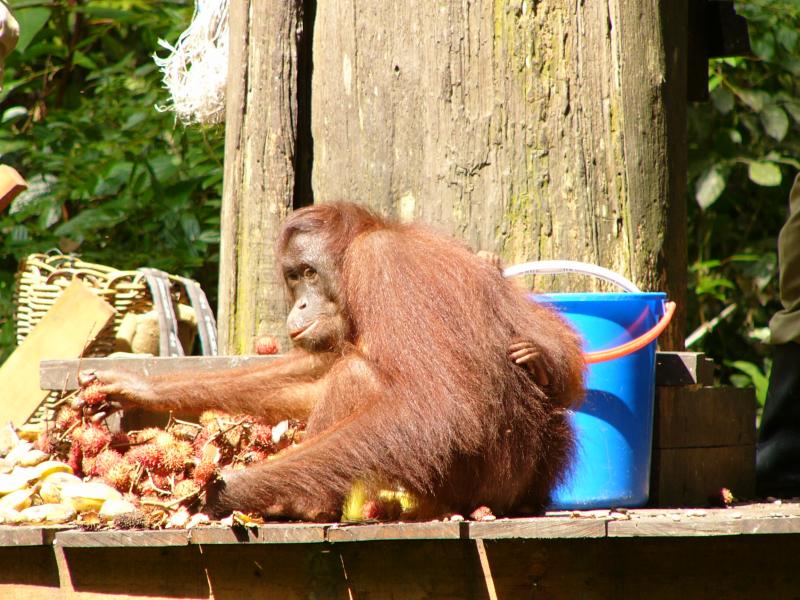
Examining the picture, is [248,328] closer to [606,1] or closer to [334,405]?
[334,405]

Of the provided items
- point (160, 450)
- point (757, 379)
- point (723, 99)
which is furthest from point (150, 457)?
point (723, 99)

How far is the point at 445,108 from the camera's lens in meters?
3.25

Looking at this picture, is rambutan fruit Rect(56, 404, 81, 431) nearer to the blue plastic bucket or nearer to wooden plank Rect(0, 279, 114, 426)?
wooden plank Rect(0, 279, 114, 426)

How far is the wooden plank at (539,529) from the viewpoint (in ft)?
6.89

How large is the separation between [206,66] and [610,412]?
78.6 inches

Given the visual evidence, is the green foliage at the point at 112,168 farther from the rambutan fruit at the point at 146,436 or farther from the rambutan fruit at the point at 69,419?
the rambutan fruit at the point at 146,436

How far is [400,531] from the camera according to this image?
2.11 metres

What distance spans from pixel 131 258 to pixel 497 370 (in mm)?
3247

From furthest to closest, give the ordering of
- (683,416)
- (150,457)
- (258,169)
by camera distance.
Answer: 1. (258,169)
2. (683,416)
3. (150,457)

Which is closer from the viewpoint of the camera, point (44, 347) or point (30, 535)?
point (30, 535)

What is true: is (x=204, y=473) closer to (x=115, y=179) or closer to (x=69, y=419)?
(x=69, y=419)

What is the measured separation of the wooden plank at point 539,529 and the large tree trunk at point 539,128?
3.89 feet

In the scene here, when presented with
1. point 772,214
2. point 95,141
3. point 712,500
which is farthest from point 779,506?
point 95,141

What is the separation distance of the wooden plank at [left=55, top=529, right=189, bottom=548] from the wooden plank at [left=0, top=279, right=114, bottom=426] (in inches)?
54.7
